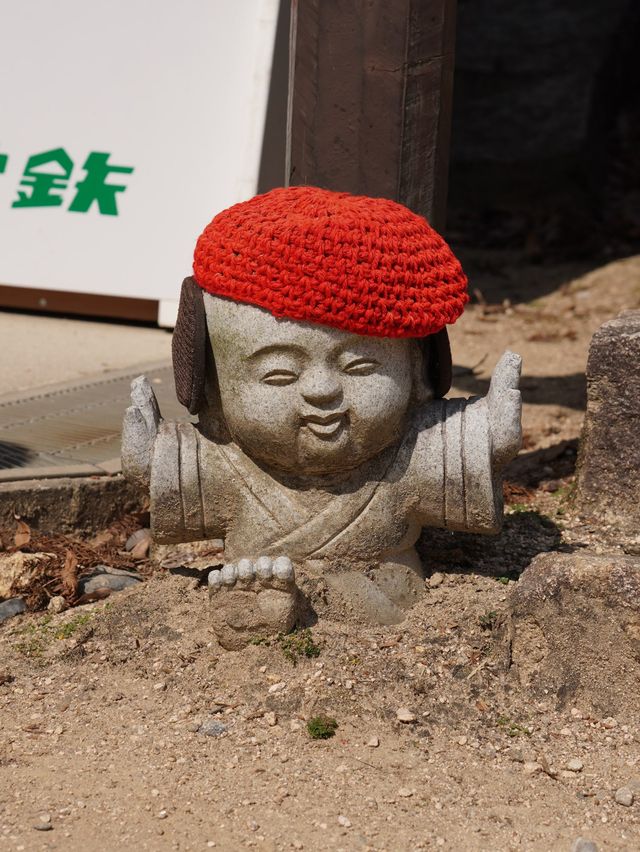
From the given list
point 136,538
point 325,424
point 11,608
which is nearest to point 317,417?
point 325,424

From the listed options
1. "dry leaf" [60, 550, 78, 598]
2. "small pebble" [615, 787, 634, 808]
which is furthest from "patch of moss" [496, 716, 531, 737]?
"dry leaf" [60, 550, 78, 598]

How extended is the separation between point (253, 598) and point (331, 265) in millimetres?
910

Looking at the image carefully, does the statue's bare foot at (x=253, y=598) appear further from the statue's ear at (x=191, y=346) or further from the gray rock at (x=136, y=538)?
the gray rock at (x=136, y=538)

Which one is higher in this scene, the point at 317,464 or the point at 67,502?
the point at 317,464

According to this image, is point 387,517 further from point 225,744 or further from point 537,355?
point 537,355

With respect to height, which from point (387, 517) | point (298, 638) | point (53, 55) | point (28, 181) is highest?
point (53, 55)

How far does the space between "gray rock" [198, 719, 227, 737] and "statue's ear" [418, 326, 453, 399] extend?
1.10 meters

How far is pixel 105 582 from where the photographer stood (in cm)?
391

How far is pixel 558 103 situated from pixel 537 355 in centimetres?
481

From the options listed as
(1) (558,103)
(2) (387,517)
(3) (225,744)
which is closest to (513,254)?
(1) (558,103)

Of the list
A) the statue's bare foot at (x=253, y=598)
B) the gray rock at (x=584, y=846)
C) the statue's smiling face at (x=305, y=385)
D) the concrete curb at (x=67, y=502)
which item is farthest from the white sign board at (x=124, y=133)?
the gray rock at (x=584, y=846)

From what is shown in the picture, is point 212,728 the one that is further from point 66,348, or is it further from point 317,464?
point 66,348

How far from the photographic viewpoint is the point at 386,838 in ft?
8.84

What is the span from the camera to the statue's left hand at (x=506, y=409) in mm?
3293
